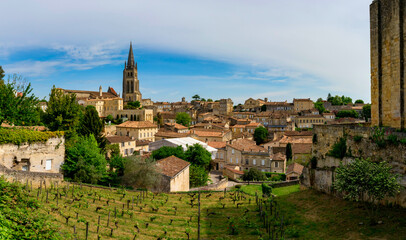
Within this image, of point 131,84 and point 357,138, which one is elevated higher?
point 131,84

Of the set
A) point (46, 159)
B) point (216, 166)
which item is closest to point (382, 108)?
point (46, 159)

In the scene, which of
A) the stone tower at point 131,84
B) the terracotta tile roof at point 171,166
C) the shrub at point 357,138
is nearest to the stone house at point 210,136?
the terracotta tile roof at point 171,166

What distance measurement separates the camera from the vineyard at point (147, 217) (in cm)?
1172

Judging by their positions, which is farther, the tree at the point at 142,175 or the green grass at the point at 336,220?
the tree at the point at 142,175

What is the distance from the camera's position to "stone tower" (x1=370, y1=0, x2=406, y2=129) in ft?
45.1

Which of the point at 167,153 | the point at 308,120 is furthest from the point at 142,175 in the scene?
the point at 308,120

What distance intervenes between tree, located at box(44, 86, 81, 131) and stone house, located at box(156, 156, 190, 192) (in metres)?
8.92

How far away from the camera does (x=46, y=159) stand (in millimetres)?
21703

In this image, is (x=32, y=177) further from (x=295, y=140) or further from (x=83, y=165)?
(x=295, y=140)

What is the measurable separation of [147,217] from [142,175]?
9.98 metres

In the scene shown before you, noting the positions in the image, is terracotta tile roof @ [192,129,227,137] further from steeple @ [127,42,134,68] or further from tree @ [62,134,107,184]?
steeple @ [127,42,134,68]

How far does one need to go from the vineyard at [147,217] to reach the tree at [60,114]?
9336 millimetres

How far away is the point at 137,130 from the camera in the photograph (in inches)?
2530

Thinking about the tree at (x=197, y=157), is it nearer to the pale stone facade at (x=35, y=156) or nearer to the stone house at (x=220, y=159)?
the stone house at (x=220, y=159)
